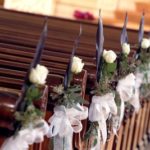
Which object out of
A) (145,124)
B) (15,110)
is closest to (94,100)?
(15,110)

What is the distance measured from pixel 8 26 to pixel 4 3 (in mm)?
1628

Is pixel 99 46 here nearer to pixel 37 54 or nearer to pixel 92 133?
pixel 92 133

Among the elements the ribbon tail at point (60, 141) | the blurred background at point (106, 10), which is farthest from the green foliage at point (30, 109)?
the blurred background at point (106, 10)

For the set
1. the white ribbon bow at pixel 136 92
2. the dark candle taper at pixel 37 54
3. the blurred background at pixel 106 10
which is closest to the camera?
the dark candle taper at pixel 37 54

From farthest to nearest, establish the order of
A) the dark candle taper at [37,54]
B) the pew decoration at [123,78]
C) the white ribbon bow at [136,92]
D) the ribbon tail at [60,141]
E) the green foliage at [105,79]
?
the white ribbon bow at [136,92], the pew decoration at [123,78], the green foliage at [105,79], the ribbon tail at [60,141], the dark candle taper at [37,54]

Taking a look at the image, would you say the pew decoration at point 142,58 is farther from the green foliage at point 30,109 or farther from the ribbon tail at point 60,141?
the green foliage at point 30,109

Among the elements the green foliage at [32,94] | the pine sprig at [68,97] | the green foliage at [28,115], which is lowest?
the green foliage at [28,115]

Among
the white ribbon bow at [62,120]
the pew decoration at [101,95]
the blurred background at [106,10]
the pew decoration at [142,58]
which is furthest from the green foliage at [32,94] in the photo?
the blurred background at [106,10]

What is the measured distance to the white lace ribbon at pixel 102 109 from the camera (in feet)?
5.19

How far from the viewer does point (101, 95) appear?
158 centimetres

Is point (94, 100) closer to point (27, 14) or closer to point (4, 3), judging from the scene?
point (27, 14)

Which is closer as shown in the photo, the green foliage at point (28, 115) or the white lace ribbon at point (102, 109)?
the green foliage at point (28, 115)

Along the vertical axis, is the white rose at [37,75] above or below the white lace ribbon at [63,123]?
above

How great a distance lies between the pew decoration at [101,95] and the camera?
1.58 m
